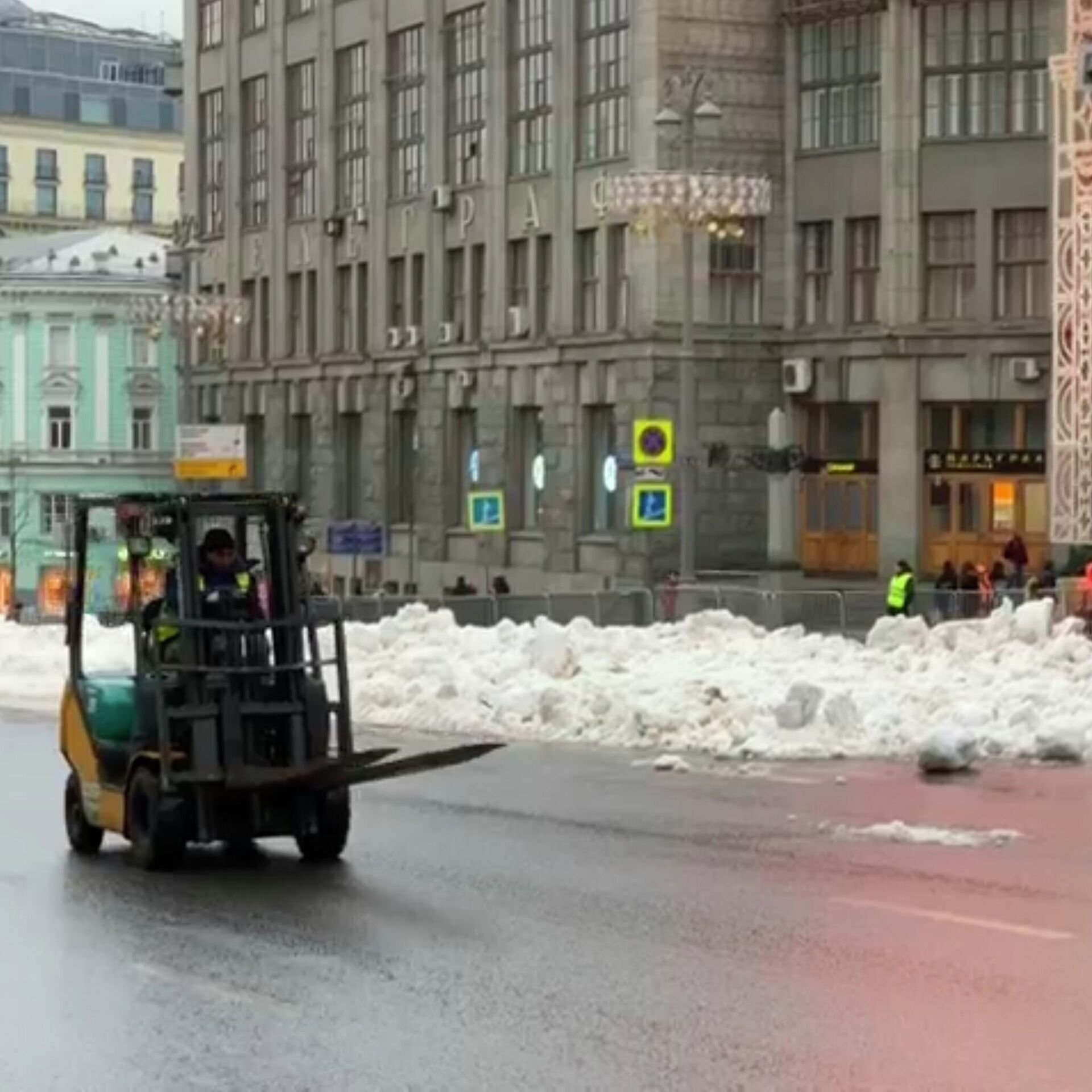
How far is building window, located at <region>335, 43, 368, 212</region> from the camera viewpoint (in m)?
74.6

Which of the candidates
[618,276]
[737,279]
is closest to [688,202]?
[737,279]

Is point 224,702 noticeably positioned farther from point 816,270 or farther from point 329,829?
point 816,270

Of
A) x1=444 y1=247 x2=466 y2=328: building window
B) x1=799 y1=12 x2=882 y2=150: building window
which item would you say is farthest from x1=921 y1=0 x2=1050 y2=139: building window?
x1=444 y1=247 x2=466 y2=328: building window

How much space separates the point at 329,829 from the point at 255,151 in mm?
65591

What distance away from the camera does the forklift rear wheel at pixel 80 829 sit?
18.0 meters

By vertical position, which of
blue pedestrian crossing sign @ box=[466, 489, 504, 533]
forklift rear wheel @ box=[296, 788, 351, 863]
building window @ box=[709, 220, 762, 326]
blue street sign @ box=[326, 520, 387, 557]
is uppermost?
building window @ box=[709, 220, 762, 326]

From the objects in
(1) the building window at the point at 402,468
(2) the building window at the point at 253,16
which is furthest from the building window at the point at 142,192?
(1) the building window at the point at 402,468

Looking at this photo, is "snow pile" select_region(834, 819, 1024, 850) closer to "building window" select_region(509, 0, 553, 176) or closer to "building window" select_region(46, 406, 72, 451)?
"building window" select_region(509, 0, 553, 176)

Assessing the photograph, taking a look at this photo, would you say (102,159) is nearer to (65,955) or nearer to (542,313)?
(542,313)

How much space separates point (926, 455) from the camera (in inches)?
2349

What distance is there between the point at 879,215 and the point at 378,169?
Answer: 1754 cm

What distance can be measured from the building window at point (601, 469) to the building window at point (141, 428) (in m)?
46.9

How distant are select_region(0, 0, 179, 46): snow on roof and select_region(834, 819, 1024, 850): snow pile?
125731 mm

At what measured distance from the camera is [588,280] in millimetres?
63625
